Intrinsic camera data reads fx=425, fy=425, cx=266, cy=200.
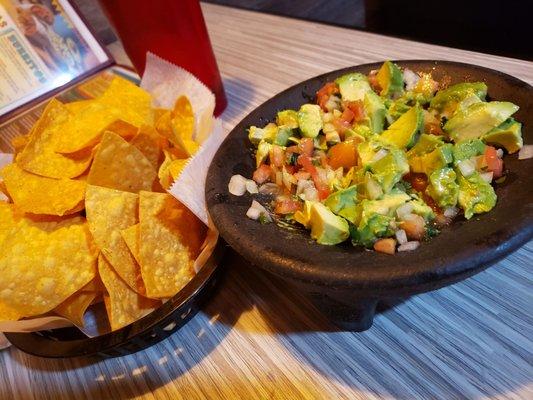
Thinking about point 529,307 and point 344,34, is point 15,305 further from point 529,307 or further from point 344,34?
point 344,34

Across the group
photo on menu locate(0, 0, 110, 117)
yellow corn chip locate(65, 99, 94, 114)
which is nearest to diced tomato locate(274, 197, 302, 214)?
yellow corn chip locate(65, 99, 94, 114)

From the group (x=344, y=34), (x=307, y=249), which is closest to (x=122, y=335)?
(x=307, y=249)

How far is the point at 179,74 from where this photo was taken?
1381 millimetres

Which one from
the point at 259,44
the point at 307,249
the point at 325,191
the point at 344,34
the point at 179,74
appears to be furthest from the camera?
the point at 259,44

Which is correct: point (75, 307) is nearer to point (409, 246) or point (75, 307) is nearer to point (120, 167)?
point (120, 167)

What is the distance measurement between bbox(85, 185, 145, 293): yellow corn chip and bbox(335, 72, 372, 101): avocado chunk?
606 mm

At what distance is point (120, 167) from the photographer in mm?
1122

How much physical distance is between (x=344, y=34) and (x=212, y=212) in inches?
53.3

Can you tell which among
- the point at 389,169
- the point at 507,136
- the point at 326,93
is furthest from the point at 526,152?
the point at 326,93

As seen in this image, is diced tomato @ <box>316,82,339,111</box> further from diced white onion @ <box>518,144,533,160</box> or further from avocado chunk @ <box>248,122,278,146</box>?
diced white onion @ <box>518,144,533,160</box>

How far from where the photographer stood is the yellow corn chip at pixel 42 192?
1.05m

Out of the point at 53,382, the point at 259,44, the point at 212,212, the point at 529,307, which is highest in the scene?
the point at 212,212

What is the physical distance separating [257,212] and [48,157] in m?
0.67

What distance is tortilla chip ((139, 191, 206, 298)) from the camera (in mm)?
944
